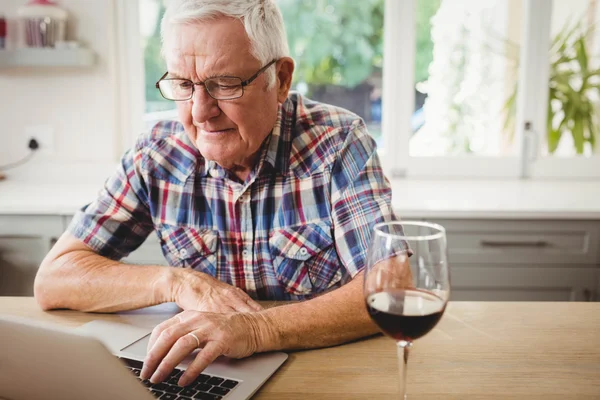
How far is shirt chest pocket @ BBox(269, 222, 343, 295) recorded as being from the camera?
4.30 ft

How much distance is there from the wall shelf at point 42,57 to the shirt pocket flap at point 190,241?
4.37 feet

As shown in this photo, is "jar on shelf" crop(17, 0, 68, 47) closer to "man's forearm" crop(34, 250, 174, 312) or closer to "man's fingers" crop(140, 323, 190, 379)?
"man's forearm" crop(34, 250, 174, 312)

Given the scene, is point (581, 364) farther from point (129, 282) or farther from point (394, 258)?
point (129, 282)

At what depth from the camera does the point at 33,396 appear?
0.66 meters

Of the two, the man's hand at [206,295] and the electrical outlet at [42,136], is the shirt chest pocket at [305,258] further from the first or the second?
the electrical outlet at [42,136]

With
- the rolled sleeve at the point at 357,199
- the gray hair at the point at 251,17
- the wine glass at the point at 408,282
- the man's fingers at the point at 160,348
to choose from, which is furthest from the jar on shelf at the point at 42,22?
the wine glass at the point at 408,282

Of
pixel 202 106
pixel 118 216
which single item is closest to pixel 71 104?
pixel 118 216

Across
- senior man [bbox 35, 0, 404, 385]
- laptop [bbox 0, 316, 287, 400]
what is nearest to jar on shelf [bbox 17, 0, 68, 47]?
senior man [bbox 35, 0, 404, 385]

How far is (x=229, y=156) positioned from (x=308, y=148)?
0.68 ft

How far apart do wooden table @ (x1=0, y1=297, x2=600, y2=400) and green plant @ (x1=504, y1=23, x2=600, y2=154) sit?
1702mm

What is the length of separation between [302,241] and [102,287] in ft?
1.44

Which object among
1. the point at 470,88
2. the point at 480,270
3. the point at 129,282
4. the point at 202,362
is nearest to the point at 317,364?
the point at 202,362

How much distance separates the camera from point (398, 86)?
8.56ft

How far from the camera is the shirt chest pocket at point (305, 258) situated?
1.31 m
